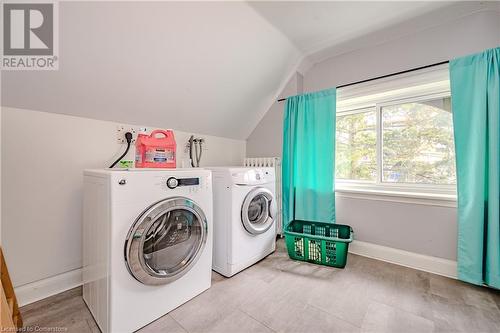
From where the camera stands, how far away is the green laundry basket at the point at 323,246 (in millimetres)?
1760

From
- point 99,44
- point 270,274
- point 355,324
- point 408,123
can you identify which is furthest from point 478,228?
point 99,44

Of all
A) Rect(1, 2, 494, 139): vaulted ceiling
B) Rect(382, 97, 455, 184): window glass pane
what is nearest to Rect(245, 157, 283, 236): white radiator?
Result: Rect(1, 2, 494, 139): vaulted ceiling

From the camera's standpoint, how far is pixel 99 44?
129cm

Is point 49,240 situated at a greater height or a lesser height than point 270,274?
greater

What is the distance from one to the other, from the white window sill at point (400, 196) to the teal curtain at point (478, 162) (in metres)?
0.13

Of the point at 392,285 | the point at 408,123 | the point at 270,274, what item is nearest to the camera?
the point at 392,285

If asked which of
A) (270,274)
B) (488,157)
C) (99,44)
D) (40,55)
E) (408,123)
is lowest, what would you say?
(270,274)

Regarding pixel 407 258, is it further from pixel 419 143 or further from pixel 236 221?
pixel 236 221

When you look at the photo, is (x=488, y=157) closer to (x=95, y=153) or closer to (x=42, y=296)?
(x=95, y=153)

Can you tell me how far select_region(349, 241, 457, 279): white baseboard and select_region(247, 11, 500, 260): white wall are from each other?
0.04m

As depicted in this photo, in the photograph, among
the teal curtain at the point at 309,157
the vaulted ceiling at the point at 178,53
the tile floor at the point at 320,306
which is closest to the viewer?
the tile floor at the point at 320,306

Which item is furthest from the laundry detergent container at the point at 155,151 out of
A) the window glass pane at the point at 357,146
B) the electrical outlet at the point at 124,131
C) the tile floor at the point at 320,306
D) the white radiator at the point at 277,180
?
the window glass pane at the point at 357,146

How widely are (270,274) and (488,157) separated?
74.4 inches

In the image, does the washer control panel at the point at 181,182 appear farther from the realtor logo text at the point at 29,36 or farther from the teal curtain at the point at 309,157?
the teal curtain at the point at 309,157
